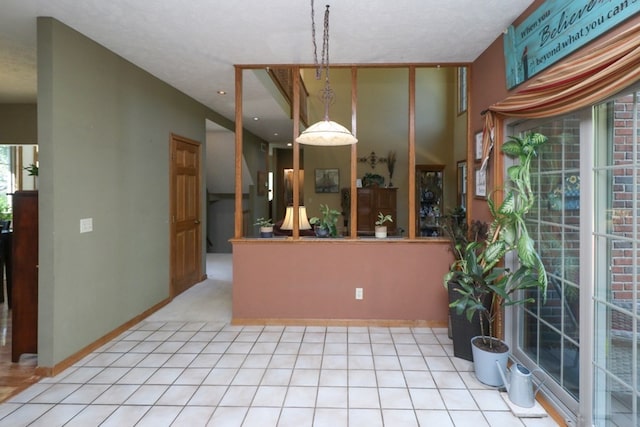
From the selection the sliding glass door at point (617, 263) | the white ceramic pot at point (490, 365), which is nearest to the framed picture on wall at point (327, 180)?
the white ceramic pot at point (490, 365)

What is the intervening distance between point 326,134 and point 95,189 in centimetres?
216

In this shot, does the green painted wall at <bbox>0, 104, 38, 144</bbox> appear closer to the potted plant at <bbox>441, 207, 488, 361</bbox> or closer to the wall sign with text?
the potted plant at <bbox>441, 207, 488, 361</bbox>

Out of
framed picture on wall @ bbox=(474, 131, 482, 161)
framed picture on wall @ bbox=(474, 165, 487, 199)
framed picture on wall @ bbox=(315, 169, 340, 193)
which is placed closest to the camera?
framed picture on wall @ bbox=(474, 165, 487, 199)

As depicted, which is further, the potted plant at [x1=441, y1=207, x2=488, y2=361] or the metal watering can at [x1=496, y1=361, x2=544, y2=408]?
the potted plant at [x1=441, y1=207, x2=488, y2=361]

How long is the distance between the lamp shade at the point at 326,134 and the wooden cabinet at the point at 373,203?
15.6 feet

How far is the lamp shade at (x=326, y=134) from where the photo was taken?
98.0 inches

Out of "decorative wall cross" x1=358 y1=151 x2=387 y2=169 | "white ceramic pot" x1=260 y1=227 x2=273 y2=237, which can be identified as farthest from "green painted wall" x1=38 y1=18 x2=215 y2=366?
"decorative wall cross" x1=358 y1=151 x2=387 y2=169

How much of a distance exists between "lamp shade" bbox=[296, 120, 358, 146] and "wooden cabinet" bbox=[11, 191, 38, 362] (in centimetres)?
221

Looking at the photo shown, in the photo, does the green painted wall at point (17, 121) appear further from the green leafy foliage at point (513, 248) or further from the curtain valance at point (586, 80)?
the curtain valance at point (586, 80)

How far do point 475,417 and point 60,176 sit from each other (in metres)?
3.39

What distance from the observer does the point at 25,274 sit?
2.88 metres

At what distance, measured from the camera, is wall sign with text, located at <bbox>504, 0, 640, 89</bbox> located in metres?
1.78

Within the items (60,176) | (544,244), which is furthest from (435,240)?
(60,176)

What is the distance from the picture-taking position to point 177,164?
4.76m
